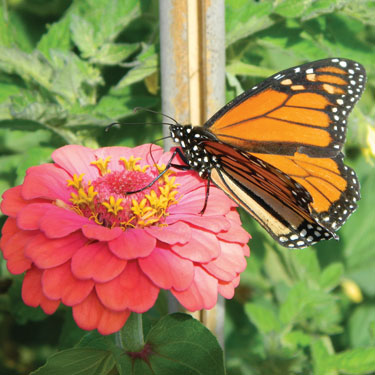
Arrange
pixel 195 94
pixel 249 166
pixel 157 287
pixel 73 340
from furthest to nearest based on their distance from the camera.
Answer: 1. pixel 73 340
2. pixel 195 94
3. pixel 249 166
4. pixel 157 287

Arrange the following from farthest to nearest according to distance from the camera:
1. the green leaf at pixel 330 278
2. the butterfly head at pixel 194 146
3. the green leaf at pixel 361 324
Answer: the green leaf at pixel 361 324
the green leaf at pixel 330 278
the butterfly head at pixel 194 146

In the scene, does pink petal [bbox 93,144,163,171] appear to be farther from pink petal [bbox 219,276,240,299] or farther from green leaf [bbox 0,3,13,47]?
green leaf [bbox 0,3,13,47]

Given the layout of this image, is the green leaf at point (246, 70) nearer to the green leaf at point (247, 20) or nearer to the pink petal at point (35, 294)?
the green leaf at point (247, 20)

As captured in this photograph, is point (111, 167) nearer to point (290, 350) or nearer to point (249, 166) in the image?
point (249, 166)

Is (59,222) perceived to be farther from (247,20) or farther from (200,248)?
(247,20)

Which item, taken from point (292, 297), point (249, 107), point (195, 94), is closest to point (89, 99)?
point (195, 94)

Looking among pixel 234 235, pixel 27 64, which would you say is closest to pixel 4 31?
pixel 27 64

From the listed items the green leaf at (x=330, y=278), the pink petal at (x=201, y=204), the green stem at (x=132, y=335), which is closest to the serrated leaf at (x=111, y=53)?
the pink petal at (x=201, y=204)
